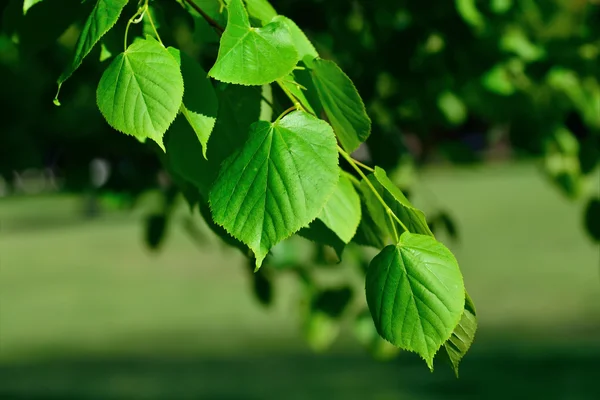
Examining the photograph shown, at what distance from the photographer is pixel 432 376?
32.4ft

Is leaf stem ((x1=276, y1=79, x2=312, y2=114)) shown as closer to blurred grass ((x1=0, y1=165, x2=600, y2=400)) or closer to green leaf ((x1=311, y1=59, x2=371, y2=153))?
green leaf ((x1=311, y1=59, x2=371, y2=153))

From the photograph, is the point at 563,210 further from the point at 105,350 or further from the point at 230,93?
the point at 230,93

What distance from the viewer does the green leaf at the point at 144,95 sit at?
1.42m

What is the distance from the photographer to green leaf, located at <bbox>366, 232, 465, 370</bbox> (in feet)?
4.66

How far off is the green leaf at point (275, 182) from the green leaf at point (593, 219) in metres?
2.51

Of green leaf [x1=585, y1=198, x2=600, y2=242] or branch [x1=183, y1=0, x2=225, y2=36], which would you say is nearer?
branch [x1=183, y1=0, x2=225, y2=36]

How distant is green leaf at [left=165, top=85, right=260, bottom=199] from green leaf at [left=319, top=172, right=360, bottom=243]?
19cm

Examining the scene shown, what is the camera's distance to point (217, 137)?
158 centimetres

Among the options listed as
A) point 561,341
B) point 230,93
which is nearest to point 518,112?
point 230,93

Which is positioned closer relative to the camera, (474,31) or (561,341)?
(474,31)

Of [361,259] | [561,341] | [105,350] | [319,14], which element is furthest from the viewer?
[105,350]

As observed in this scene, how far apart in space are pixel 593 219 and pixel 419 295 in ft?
8.06

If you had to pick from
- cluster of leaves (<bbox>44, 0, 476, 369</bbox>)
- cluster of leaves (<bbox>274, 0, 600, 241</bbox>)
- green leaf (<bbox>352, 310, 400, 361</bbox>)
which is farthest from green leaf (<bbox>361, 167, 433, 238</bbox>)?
green leaf (<bbox>352, 310, 400, 361</bbox>)

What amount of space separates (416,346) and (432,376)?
867 centimetres
